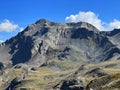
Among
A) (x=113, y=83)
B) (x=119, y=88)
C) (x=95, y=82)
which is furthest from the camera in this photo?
(x=95, y=82)

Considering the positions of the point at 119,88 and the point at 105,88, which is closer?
the point at 119,88

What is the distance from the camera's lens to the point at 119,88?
159 feet

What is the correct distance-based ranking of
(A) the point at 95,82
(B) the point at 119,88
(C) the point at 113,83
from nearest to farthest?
(B) the point at 119,88, (C) the point at 113,83, (A) the point at 95,82

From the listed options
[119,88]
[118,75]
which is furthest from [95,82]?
[119,88]

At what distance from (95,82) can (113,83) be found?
16.9 m

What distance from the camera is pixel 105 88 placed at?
52.9 metres

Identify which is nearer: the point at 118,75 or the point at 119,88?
the point at 119,88

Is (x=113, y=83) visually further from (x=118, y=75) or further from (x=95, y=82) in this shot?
(x=95, y=82)

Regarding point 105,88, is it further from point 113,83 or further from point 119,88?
point 119,88

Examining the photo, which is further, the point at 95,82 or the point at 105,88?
the point at 95,82

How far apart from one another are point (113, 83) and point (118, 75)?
329 centimetres

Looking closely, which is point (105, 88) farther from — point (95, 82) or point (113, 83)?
point (95, 82)

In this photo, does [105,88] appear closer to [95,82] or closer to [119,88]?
[119,88]

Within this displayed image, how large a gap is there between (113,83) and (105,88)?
1376 mm
